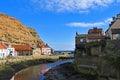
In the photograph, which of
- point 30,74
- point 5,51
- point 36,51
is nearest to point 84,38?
point 30,74

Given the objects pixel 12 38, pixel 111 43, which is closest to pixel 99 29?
pixel 111 43

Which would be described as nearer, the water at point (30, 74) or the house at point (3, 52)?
the water at point (30, 74)

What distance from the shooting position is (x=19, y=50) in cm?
11731

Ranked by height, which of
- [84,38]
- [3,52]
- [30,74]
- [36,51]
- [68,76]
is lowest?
[30,74]

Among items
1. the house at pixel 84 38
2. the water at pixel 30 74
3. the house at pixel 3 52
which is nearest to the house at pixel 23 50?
the house at pixel 3 52

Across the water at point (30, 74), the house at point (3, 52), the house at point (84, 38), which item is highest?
the house at point (84, 38)

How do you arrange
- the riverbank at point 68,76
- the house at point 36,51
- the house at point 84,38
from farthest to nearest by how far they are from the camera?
the house at point 36,51 < the house at point 84,38 < the riverbank at point 68,76

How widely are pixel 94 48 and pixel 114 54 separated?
32.0 ft

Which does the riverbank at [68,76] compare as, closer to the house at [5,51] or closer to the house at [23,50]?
the house at [5,51]

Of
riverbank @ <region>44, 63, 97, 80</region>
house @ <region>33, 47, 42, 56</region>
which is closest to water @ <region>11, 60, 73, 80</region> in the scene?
riverbank @ <region>44, 63, 97, 80</region>

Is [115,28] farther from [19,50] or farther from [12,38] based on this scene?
[12,38]

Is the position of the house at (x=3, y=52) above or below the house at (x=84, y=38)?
below

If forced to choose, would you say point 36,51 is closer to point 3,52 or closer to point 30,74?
point 3,52

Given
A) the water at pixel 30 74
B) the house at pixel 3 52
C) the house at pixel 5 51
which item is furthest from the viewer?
the house at pixel 5 51
